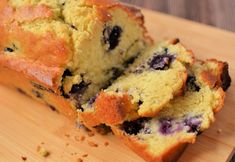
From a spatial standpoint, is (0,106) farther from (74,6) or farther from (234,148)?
(234,148)

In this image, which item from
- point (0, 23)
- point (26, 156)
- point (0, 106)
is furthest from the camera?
point (0, 106)

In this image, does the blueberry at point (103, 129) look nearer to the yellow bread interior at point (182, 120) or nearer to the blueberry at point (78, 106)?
the blueberry at point (78, 106)

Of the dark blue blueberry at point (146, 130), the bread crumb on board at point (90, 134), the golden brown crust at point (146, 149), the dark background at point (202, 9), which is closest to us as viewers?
the golden brown crust at point (146, 149)

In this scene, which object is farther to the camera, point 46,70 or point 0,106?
point 0,106

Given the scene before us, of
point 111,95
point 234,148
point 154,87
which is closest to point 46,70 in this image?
point 111,95

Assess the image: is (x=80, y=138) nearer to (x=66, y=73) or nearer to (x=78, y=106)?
(x=78, y=106)

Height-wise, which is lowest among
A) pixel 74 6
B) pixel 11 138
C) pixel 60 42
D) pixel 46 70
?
pixel 11 138

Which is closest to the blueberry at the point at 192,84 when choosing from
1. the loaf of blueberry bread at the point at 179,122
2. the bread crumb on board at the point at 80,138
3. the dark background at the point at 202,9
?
the loaf of blueberry bread at the point at 179,122
